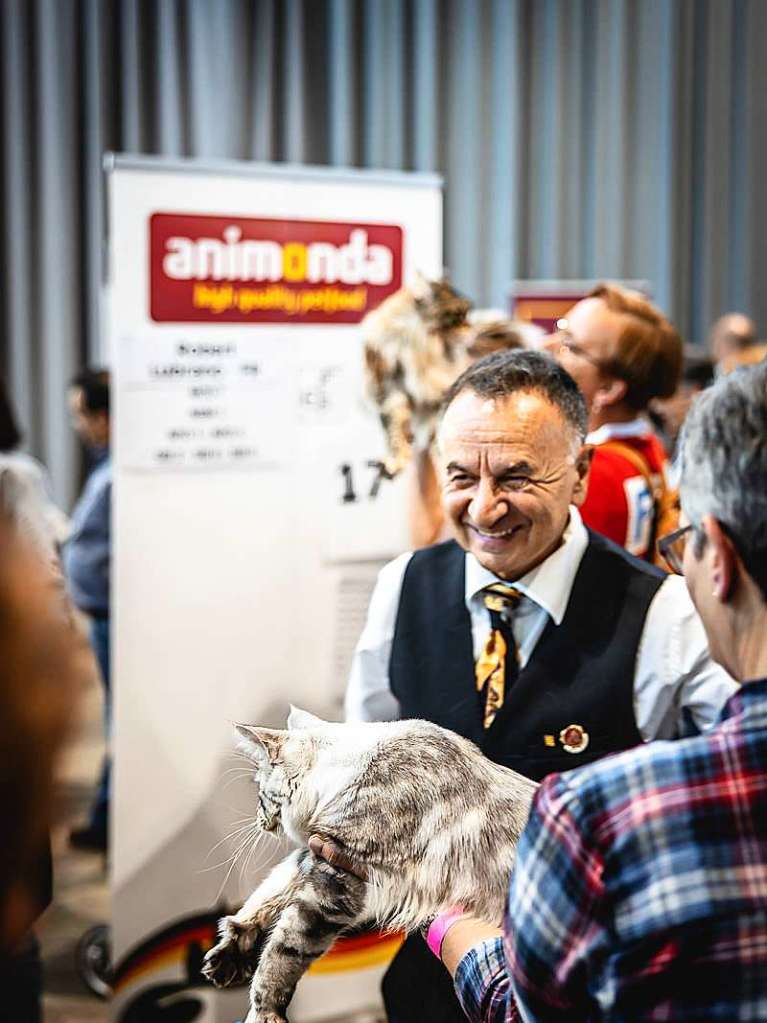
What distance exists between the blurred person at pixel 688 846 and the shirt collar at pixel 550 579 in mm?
382

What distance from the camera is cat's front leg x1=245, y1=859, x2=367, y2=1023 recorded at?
1.05 metres

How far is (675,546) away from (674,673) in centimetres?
33

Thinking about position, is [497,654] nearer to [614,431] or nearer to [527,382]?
[527,382]

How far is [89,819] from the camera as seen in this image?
4223 millimetres

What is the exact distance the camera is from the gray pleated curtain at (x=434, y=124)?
595 centimetres

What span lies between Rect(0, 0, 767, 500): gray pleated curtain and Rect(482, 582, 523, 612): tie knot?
511cm

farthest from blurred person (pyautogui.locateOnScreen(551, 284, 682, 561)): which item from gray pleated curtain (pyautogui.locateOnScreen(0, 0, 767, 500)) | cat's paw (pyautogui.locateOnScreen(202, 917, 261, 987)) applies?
gray pleated curtain (pyautogui.locateOnScreen(0, 0, 767, 500))

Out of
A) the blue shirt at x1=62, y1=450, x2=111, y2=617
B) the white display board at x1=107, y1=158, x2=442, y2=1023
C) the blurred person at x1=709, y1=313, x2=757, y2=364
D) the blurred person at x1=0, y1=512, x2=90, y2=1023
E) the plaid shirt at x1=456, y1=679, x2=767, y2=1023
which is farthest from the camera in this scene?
the blurred person at x1=709, y1=313, x2=757, y2=364

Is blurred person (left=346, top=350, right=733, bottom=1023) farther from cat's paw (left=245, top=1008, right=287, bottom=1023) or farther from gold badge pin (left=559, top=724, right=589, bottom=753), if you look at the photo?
cat's paw (left=245, top=1008, right=287, bottom=1023)

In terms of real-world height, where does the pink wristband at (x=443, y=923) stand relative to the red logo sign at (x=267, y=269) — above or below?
below

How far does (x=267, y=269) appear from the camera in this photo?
2883 mm

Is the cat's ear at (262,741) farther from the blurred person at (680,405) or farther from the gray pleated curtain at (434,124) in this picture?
the gray pleated curtain at (434,124)

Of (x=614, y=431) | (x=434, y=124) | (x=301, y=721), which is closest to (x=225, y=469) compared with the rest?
(x=614, y=431)

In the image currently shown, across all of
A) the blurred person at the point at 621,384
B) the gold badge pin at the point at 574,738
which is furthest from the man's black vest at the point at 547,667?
the blurred person at the point at 621,384
